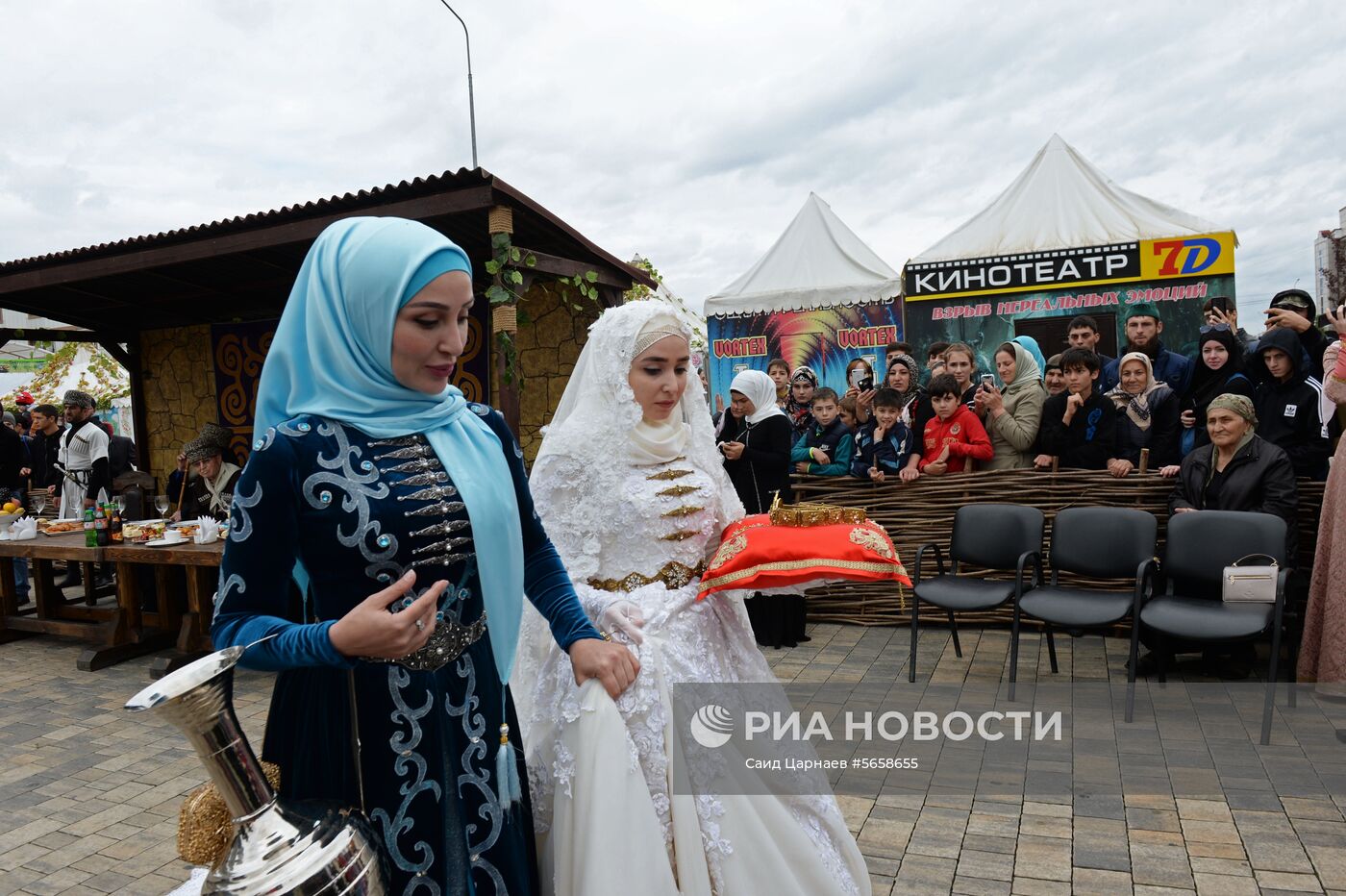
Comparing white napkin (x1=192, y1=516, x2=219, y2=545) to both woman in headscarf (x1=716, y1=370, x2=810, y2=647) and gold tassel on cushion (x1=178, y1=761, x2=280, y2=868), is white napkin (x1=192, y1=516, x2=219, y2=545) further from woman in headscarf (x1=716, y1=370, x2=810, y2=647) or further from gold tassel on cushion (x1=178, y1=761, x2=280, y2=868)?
gold tassel on cushion (x1=178, y1=761, x2=280, y2=868)

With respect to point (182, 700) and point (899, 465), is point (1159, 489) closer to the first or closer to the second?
point (899, 465)

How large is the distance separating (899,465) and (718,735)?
4084 mm

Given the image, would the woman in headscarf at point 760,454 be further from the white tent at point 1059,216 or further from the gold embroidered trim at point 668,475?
the white tent at point 1059,216

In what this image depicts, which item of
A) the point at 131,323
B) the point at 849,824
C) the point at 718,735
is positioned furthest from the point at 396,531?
the point at 131,323

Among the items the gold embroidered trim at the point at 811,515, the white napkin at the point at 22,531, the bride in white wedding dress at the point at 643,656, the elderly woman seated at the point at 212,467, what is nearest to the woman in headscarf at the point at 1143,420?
the gold embroidered trim at the point at 811,515

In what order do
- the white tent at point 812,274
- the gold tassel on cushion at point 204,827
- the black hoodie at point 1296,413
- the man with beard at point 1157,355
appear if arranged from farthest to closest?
the white tent at point 812,274 → the man with beard at point 1157,355 → the black hoodie at point 1296,413 → the gold tassel on cushion at point 204,827

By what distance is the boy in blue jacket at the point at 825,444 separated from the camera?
620 centimetres

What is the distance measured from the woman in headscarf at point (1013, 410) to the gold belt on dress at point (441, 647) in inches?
194

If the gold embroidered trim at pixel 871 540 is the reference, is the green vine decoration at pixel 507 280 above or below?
above

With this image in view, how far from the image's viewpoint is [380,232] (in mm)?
1411

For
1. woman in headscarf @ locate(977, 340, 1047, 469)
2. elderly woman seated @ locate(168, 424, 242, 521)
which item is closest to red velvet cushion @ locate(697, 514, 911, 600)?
woman in headscarf @ locate(977, 340, 1047, 469)

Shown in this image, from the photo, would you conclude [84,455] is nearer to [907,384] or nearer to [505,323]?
[505,323]

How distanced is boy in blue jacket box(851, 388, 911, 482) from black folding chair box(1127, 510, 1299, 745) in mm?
1786

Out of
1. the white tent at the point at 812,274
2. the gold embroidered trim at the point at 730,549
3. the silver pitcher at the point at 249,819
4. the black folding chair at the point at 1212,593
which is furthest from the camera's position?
the white tent at the point at 812,274
